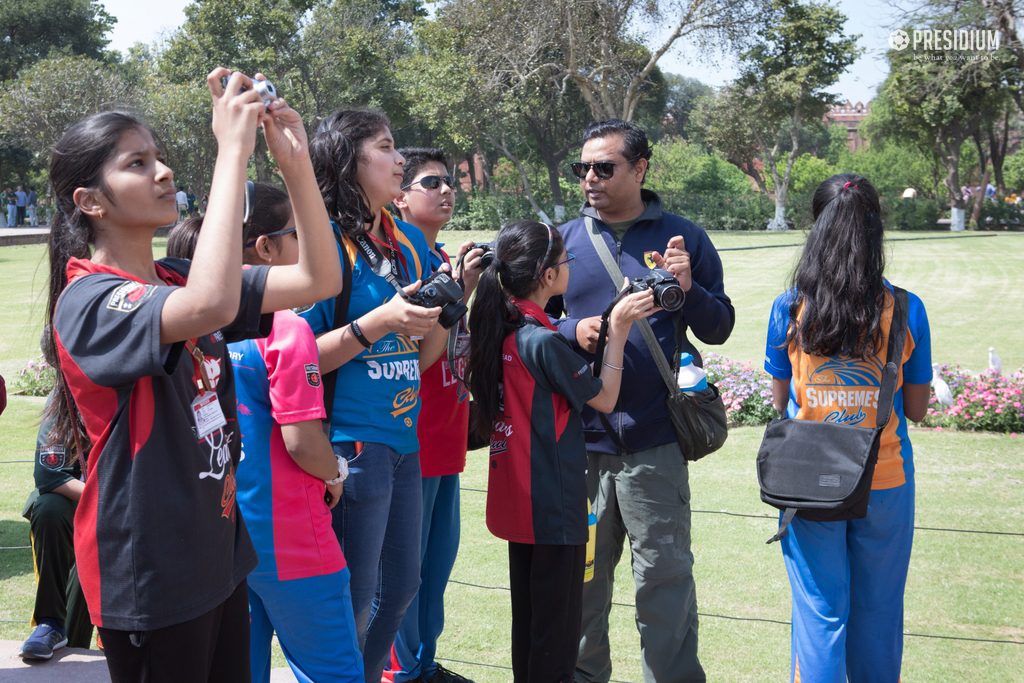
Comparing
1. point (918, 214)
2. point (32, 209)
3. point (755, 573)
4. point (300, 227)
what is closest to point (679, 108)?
point (918, 214)

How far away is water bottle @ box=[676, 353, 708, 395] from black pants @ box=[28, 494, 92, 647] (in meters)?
2.35

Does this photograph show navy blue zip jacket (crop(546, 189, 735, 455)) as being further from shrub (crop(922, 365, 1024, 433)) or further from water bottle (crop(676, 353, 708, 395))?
shrub (crop(922, 365, 1024, 433))

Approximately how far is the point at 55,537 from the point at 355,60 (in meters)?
37.1

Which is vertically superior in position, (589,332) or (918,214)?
(918,214)

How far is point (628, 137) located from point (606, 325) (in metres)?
0.92

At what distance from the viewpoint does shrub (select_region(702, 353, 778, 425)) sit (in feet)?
24.6

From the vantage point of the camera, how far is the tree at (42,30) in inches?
1726

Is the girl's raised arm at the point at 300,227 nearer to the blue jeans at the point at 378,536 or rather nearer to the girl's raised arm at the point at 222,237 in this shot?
the girl's raised arm at the point at 222,237

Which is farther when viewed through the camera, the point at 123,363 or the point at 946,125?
the point at 946,125

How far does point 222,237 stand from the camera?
1.56 m

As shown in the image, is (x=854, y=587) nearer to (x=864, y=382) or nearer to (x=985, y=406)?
(x=864, y=382)

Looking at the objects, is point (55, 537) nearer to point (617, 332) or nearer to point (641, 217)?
point (617, 332)

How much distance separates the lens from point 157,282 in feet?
6.14

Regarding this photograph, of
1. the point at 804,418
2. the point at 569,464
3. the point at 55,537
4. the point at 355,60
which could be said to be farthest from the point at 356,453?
the point at 355,60
